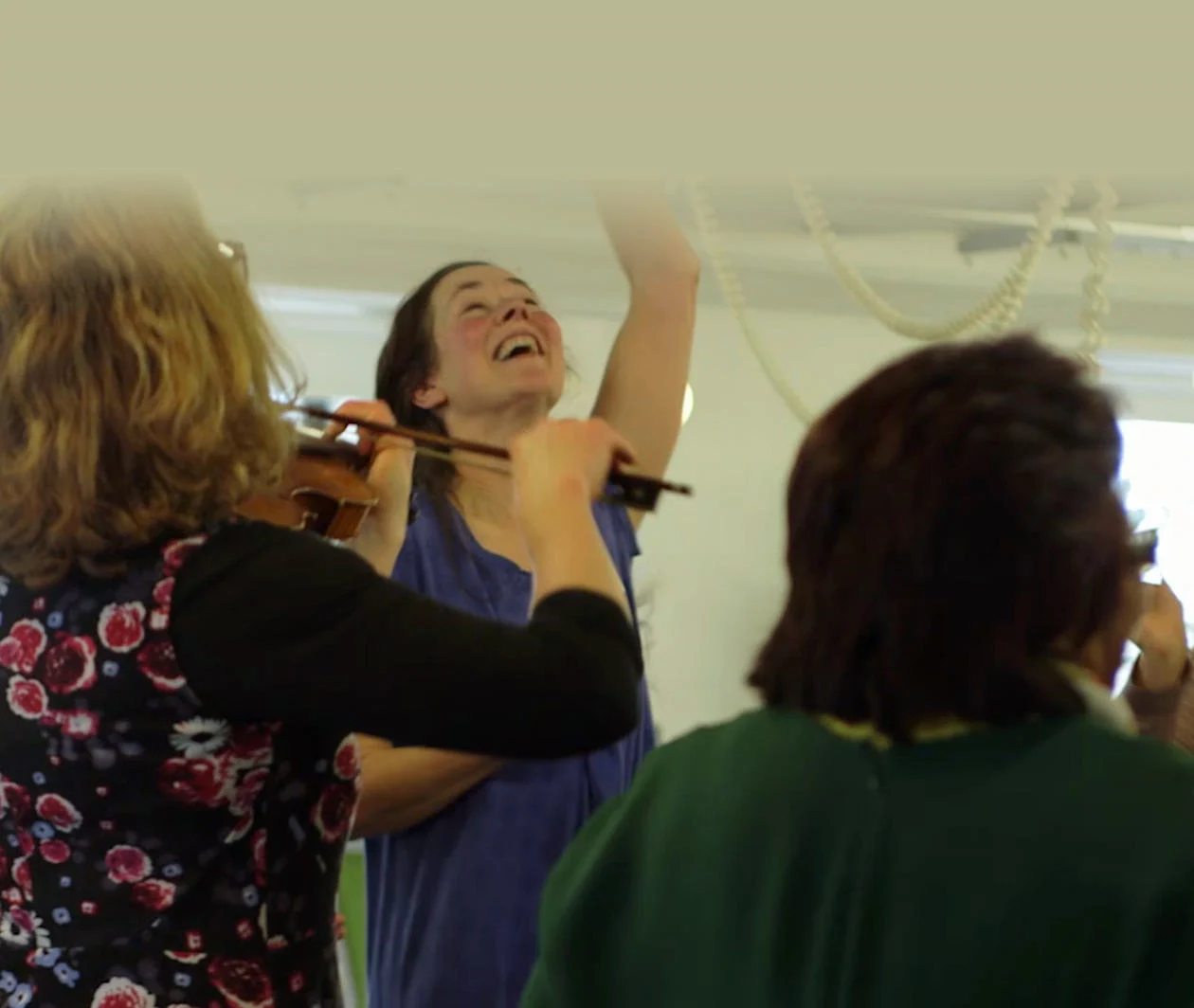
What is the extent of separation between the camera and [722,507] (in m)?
3.32

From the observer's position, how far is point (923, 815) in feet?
2.44

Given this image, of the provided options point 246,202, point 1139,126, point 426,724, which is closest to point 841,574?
point 426,724

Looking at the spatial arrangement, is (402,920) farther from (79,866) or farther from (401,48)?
(401,48)

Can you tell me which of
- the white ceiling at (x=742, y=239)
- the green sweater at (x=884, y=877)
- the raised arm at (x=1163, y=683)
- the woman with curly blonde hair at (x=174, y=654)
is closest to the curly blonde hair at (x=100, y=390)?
the woman with curly blonde hair at (x=174, y=654)

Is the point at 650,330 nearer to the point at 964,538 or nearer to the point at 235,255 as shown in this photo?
the point at 235,255

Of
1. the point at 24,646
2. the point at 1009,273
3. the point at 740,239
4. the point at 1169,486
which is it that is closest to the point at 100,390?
the point at 24,646

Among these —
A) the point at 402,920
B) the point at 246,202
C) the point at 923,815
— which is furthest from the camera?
the point at 246,202

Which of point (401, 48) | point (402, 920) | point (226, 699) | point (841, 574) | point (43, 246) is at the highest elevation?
point (401, 48)

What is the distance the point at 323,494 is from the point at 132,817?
47 cm

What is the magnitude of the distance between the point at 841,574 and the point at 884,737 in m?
0.10

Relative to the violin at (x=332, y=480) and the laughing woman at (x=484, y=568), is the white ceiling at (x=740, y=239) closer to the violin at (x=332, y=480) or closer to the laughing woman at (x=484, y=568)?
the laughing woman at (x=484, y=568)

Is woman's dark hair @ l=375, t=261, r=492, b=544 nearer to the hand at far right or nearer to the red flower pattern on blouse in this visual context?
the red flower pattern on blouse

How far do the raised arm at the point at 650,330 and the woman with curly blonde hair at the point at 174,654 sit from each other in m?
0.70

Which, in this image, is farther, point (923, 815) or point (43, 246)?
point (43, 246)
